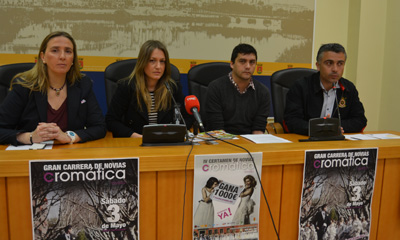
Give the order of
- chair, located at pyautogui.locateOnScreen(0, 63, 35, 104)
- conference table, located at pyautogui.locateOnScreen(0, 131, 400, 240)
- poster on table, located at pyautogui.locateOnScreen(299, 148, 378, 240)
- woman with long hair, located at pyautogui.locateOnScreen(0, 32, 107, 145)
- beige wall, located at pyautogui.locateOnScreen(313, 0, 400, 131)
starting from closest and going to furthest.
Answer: conference table, located at pyautogui.locateOnScreen(0, 131, 400, 240)
poster on table, located at pyautogui.locateOnScreen(299, 148, 378, 240)
woman with long hair, located at pyautogui.locateOnScreen(0, 32, 107, 145)
chair, located at pyautogui.locateOnScreen(0, 63, 35, 104)
beige wall, located at pyautogui.locateOnScreen(313, 0, 400, 131)

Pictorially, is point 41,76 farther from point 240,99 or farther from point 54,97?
point 240,99

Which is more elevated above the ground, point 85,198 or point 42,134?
point 42,134

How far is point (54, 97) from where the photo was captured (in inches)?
67.7

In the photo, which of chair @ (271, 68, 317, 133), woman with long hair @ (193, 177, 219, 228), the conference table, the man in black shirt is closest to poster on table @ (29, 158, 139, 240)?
the conference table

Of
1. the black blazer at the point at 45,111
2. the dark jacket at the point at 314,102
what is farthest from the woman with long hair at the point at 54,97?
the dark jacket at the point at 314,102

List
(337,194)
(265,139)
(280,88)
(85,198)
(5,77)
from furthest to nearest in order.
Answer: (280,88), (5,77), (265,139), (337,194), (85,198)

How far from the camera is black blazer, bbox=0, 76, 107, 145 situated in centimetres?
157

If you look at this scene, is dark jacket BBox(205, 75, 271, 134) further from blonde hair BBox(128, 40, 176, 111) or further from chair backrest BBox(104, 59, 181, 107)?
chair backrest BBox(104, 59, 181, 107)

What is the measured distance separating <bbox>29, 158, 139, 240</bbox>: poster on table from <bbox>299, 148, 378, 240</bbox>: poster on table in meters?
0.69

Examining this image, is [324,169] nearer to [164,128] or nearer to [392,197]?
[392,197]

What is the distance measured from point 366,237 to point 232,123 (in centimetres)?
115

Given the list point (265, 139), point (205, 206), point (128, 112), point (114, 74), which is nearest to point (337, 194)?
point (265, 139)

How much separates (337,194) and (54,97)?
149 cm

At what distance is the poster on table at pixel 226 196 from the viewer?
1171 mm
